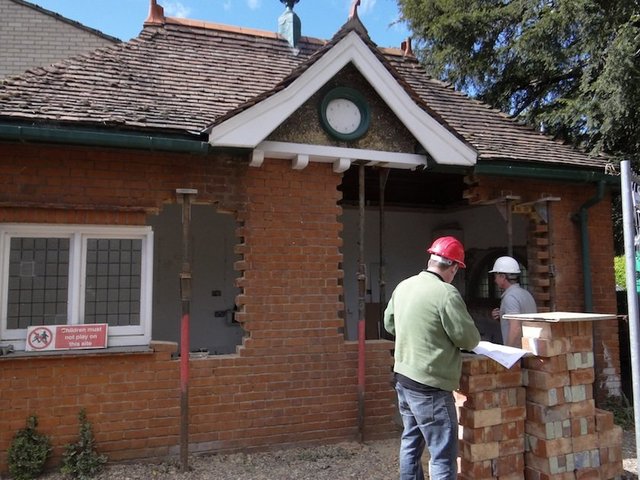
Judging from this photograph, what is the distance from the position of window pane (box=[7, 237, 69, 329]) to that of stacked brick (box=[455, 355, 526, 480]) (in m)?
3.77

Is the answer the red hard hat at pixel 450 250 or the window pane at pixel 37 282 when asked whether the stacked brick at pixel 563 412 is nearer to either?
the red hard hat at pixel 450 250

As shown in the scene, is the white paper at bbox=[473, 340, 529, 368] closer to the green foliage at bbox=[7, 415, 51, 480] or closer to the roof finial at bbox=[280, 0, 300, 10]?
the green foliage at bbox=[7, 415, 51, 480]

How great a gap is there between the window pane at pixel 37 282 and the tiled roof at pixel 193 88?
47.8 inches

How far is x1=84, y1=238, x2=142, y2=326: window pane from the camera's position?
206 inches

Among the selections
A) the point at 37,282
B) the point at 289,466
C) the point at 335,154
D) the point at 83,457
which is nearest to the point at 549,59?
the point at 335,154

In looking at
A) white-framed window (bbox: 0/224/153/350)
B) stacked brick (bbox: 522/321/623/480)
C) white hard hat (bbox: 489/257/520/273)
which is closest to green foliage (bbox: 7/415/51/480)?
white-framed window (bbox: 0/224/153/350)

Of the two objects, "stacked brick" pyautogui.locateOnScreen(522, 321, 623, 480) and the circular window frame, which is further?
the circular window frame

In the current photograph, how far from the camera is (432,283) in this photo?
3.58 meters

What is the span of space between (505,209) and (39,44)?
10.4m

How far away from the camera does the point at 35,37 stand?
11.5m

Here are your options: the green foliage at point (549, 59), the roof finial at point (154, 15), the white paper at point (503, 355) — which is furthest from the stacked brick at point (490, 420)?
the roof finial at point (154, 15)

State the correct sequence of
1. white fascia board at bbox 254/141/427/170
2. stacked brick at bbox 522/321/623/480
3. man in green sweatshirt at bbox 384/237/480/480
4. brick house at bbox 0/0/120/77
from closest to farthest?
man in green sweatshirt at bbox 384/237/480/480 → stacked brick at bbox 522/321/623/480 → white fascia board at bbox 254/141/427/170 → brick house at bbox 0/0/120/77

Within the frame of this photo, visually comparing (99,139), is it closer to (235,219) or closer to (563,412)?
(235,219)

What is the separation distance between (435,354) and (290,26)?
21.5 feet
